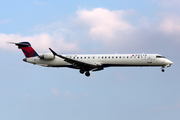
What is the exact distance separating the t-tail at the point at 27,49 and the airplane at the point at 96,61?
35cm

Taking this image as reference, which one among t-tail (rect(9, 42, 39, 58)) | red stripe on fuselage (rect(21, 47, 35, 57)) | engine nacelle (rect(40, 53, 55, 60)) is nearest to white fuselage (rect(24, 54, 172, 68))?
engine nacelle (rect(40, 53, 55, 60))

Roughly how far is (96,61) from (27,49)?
11.8 m

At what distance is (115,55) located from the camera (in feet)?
145

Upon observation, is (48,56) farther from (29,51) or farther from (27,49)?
(27,49)

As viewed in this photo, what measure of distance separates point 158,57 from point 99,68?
873cm

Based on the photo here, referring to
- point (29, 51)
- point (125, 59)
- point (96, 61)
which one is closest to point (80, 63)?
point (96, 61)

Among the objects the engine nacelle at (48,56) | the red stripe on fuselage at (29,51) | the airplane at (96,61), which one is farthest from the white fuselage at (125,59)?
the red stripe on fuselage at (29,51)

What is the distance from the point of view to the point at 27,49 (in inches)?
1932

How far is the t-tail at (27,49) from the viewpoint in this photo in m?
48.7

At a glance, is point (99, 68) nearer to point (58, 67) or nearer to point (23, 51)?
point (58, 67)

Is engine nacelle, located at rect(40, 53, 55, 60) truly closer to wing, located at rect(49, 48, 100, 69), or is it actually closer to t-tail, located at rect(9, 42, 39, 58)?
t-tail, located at rect(9, 42, 39, 58)

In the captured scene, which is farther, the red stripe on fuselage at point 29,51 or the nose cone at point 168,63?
the red stripe on fuselage at point 29,51

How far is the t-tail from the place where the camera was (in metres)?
48.7

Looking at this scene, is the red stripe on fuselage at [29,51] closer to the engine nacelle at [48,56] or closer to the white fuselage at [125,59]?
the engine nacelle at [48,56]
